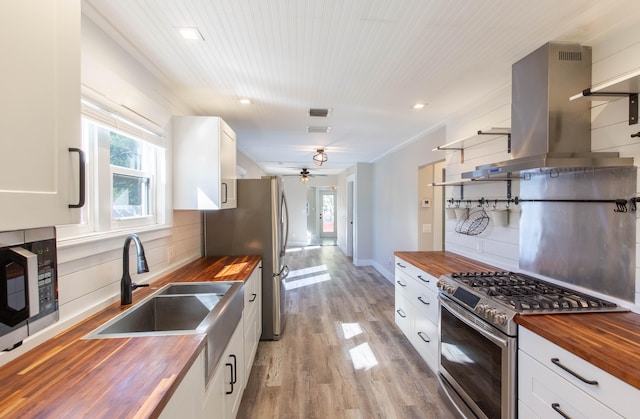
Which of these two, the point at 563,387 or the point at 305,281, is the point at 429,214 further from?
the point at 563,387

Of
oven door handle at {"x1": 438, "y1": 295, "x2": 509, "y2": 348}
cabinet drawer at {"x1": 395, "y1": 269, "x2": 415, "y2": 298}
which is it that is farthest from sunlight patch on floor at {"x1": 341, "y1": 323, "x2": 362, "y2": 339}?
oven door handle at {"x1": 438, "y1": 295, "x2": 509, "y2": 348}

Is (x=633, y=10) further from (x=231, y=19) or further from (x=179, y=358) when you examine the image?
(x=179, y=358)

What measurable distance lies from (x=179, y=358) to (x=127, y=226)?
1214mm

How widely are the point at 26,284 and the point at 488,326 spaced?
6.74 feet

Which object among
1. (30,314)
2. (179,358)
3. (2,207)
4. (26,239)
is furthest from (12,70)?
(179,358)

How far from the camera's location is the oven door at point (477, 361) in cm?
150

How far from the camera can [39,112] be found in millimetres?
807

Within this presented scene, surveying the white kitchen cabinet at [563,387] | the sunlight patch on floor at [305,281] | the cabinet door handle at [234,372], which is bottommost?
the sunlight patch on floor at [305,281]

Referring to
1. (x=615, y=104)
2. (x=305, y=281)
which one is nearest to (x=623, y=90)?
(x=615, y=104)

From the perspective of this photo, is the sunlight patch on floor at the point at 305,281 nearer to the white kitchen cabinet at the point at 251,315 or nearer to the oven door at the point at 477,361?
the white kitchen cabinet at the point at 251,315

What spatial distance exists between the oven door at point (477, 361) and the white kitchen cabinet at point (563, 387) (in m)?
0.06

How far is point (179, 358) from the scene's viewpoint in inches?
42.0

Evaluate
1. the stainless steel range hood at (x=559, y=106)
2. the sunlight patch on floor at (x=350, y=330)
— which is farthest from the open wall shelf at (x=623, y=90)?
the sunlight patch on floor at (x=350, y=330)

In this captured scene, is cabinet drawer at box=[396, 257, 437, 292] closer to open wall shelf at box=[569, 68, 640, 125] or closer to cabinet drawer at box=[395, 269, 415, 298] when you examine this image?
cabinet drawer at box=[395, 269, 415, 298]
